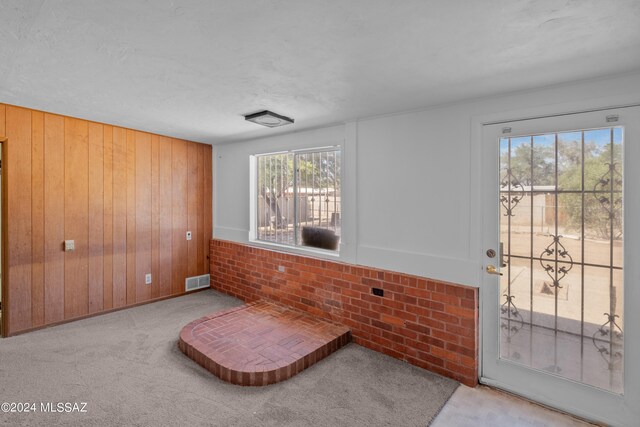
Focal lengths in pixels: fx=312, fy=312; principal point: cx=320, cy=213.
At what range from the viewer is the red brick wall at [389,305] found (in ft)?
8.71

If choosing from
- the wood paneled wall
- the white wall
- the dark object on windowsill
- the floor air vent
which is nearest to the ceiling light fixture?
the white wall

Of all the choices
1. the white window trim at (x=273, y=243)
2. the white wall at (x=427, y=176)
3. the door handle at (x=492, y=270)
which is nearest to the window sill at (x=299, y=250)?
the white window trim at (x=273, y=243)

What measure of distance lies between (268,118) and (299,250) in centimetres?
168

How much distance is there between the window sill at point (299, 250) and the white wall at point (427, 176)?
0.30 metres

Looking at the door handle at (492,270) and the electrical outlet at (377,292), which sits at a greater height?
the door handle at (492,270)

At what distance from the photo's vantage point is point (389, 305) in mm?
3076

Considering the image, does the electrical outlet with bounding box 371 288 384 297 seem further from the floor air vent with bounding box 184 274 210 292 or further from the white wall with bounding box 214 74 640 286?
the floor air vent with bounding box 184 274 210 292

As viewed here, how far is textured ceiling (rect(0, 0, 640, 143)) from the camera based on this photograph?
1438mm

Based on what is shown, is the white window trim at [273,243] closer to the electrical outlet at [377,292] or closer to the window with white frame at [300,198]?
the window with white frame at [300,198]

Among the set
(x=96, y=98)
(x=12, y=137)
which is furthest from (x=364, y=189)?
(x=12, y=137)

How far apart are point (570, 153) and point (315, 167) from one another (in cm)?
253

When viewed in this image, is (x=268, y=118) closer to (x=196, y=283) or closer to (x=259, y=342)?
(x=259, y=342)

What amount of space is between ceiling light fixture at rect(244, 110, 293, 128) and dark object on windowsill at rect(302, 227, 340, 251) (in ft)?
4.54

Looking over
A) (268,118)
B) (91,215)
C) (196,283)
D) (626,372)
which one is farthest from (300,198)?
(626,372)
